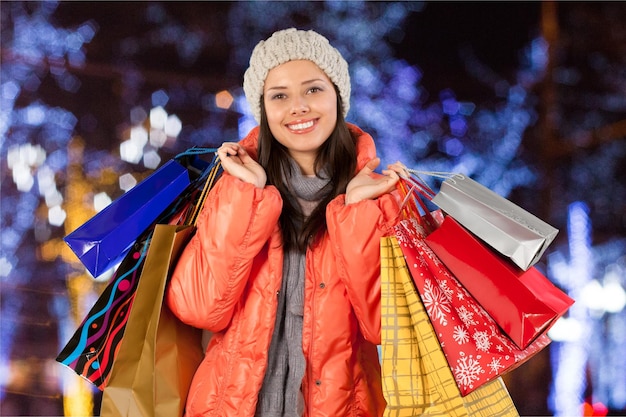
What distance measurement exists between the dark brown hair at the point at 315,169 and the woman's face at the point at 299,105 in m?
0.05

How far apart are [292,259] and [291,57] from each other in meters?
0.47

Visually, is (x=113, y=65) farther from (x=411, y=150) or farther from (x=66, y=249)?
(x=411, y=150)

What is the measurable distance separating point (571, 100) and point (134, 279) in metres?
1.76

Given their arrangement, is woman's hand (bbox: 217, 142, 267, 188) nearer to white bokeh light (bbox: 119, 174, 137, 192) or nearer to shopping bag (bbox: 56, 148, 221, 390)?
shopping bag (bbox: 56, 148, 221, 390)

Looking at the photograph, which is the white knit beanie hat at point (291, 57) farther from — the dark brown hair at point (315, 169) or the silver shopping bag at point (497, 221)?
the silver shopping bag at point (497, 221)

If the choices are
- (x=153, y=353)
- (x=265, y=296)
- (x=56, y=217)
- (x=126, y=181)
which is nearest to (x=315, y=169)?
(x=265, y=296)

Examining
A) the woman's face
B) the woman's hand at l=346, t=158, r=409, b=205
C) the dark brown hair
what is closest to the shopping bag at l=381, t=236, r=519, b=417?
the woman's hand at l=346, t=158, r=409, b=205

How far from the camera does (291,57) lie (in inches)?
62.2

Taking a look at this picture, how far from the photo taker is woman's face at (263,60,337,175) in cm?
157

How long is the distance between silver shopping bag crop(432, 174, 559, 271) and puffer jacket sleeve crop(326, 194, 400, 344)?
120 millimetres

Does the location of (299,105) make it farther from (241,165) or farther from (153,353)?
(153,353)

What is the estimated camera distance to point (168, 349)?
1.50 m

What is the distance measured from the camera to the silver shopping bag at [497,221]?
127 centimetres

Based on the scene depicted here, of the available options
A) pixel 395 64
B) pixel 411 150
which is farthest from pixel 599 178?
pixel 395 64
